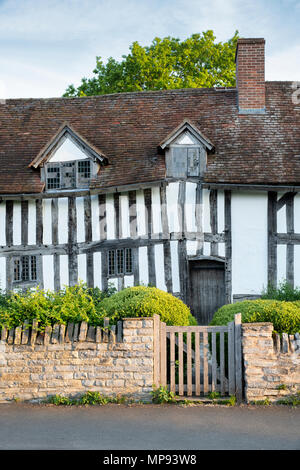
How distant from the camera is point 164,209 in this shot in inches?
590

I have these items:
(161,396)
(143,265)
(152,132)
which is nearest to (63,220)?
(143,265)

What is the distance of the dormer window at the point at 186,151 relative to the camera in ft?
49.9

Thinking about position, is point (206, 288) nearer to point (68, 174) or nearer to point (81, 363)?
point (68, 174)

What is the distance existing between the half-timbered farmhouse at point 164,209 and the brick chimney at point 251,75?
50 centimetres

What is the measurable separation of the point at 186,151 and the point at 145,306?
7.78 metres

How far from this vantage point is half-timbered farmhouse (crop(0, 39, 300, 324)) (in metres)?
14.7

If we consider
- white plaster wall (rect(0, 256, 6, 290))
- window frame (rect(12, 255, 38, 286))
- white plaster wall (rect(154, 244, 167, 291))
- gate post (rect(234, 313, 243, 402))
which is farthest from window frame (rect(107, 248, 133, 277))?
gate post (rect(234, 313, 243, 402))

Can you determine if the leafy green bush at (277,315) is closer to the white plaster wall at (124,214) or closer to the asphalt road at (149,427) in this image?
the asphalt road at (149,427)

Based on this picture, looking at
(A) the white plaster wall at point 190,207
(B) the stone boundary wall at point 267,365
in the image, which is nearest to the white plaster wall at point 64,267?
(A) the white plaster wall at point 190,207

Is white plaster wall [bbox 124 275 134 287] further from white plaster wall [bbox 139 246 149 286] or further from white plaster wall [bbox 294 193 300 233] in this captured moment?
white plaster wall [bbox 294 193 300 233]

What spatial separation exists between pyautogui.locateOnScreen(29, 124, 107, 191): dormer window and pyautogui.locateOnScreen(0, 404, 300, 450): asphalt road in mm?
8644

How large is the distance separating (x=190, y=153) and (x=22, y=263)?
5.62m

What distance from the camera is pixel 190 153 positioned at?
15406 mm
